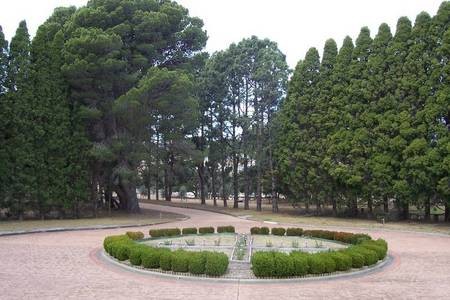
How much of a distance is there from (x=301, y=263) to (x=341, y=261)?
135 centimetres

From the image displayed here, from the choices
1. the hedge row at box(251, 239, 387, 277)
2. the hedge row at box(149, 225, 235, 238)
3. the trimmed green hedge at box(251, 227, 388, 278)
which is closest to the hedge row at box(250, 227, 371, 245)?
the hedge row at box(149, 225, 235, 238)

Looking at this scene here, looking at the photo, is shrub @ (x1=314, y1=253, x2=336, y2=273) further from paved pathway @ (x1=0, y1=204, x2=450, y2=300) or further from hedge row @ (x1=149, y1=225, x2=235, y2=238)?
hedge row @ (x1=149, y1=225, x2=235, y2=238)

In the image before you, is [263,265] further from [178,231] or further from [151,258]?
[178,231]

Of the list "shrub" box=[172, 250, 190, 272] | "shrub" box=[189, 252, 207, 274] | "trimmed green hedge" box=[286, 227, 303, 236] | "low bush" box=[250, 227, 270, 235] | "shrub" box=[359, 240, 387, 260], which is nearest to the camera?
"shrub" box=[189, 252, 207, 274]

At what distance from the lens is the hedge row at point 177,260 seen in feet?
40.7

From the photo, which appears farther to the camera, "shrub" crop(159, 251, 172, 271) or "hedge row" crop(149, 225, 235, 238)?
"hedge row" crop(149, 225, 235, 238)

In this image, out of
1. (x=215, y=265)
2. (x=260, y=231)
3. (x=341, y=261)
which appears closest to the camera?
(x=215, y=265)

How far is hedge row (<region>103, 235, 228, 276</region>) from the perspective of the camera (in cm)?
1240

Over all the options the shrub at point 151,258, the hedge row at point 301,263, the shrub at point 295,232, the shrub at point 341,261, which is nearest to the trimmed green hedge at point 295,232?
the shrub at point 295,232

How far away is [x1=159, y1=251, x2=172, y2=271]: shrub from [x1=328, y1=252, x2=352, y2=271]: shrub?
13.9 feet

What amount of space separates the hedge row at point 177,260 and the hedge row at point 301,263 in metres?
0.92

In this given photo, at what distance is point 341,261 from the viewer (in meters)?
13.2

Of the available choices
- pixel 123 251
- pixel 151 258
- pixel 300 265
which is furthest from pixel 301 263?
pixel 123 251

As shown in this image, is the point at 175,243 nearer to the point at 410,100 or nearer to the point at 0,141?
the point at 0,141
